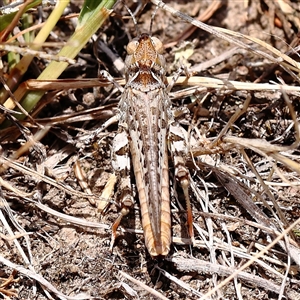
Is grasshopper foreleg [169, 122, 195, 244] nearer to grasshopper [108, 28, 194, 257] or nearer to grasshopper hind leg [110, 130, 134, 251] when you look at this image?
grasshopper [108, 28, 194, 257]

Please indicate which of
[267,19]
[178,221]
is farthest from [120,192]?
[267,19]

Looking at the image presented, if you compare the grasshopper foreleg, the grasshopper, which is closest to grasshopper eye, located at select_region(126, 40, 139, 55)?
the grasshopper

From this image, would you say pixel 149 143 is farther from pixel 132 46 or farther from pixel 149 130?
pixel 132 46

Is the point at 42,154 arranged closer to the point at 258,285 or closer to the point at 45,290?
the point at 45,290

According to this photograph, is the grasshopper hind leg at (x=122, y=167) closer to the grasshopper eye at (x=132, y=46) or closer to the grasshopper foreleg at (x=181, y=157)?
the grasshopper foreleg at (x=181, y=157)

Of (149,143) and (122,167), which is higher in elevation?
(149,143)

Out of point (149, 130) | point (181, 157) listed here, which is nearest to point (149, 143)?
point (149, 130)

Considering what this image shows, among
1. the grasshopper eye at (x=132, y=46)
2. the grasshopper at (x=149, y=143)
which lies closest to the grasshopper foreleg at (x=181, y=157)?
the grasshopper at (x=149, y=143)
